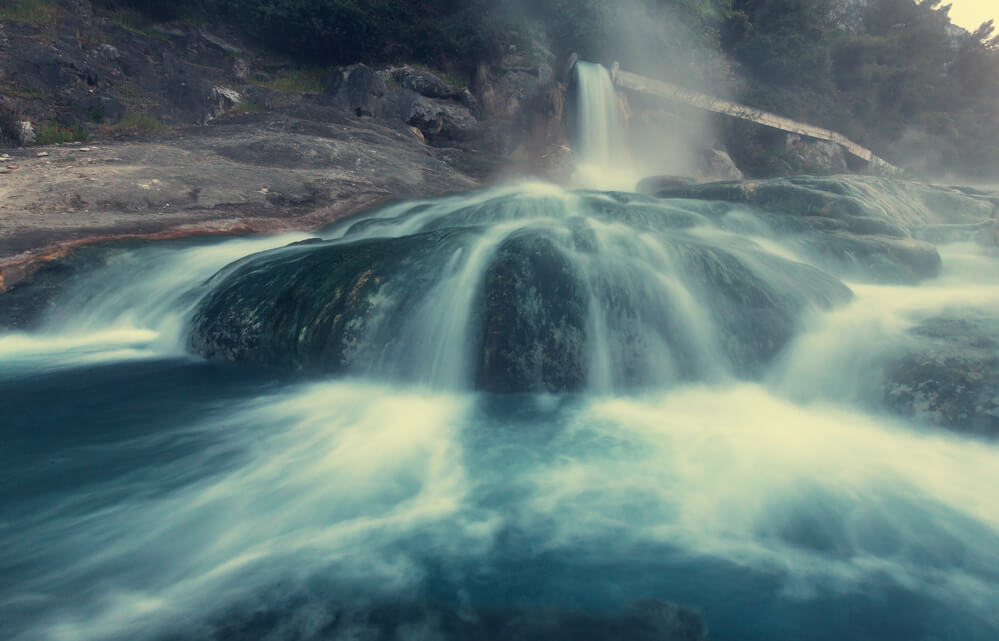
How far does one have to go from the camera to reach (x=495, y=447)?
14.7 feet

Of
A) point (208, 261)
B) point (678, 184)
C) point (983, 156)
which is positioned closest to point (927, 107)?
point (983, 156)

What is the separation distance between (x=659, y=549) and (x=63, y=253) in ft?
28.0

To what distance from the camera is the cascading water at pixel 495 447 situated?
2.81 meters

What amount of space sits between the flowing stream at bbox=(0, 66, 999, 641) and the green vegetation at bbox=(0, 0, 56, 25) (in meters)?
10.2

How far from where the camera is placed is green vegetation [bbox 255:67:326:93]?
17.3 meters

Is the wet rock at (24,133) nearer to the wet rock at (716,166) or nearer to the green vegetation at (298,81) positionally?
the green vegetation at (298,81)

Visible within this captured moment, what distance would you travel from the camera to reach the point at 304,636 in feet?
8.14

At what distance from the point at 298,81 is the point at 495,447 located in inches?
705

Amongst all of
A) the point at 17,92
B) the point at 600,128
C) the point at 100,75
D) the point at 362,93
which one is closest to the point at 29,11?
the point at 100,75

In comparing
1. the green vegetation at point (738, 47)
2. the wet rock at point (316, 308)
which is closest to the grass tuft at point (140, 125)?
the green vegetation at point (738, 47)

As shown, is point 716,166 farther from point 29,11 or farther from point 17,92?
point 29,11

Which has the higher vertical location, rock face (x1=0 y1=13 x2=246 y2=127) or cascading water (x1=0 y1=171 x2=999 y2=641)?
rock face (x1=0 y1=13 x2=246 y2=127)

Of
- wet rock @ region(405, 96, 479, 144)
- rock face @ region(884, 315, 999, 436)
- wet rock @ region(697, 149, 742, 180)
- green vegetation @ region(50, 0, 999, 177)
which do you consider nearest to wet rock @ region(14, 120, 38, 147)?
green vegetation @ region(50, 0, 999, 177)

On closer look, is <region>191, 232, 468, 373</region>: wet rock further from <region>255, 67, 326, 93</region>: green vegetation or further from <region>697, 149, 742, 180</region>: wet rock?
<region>697, 149, 742, 180</region>: wet rock
